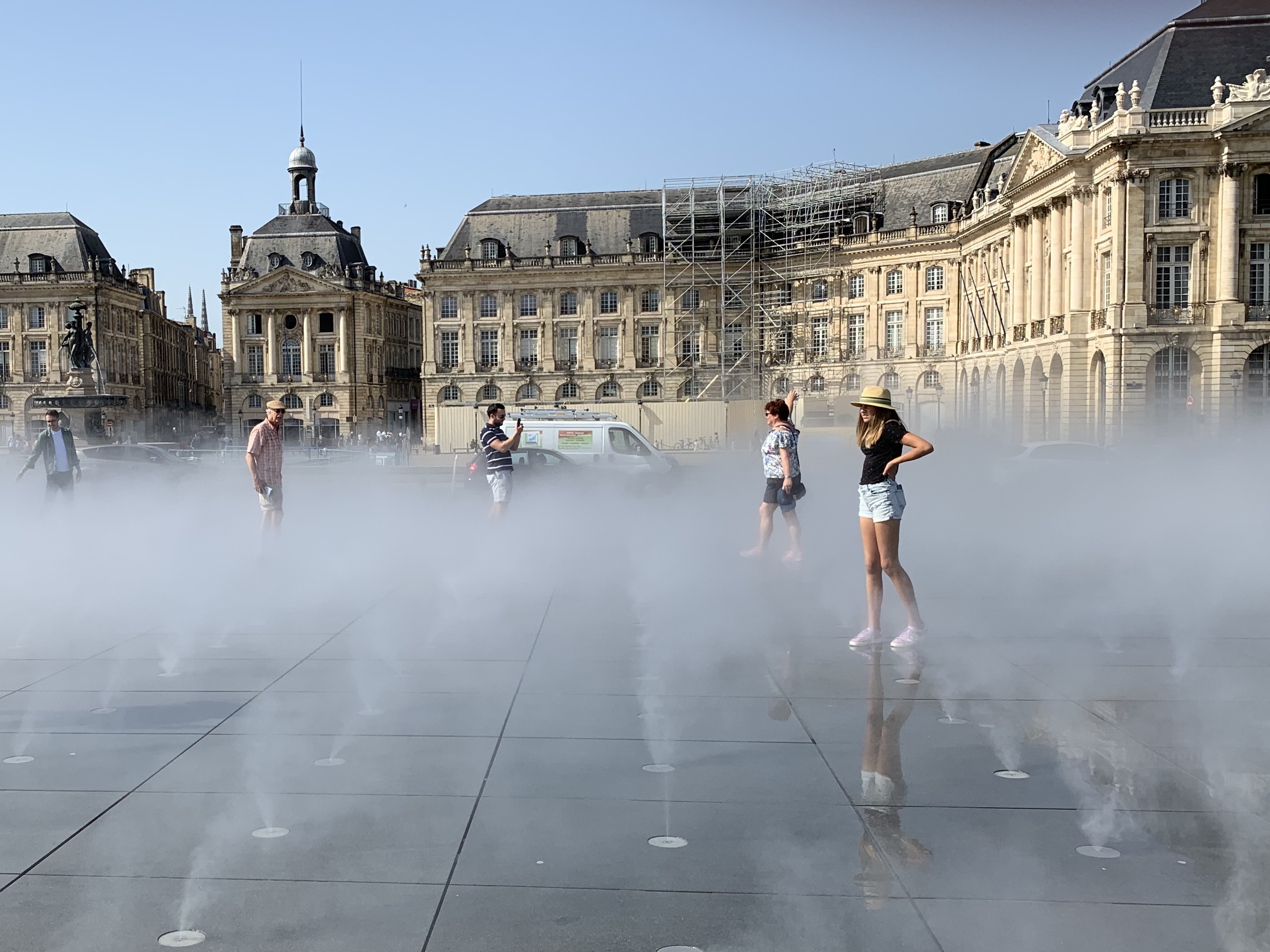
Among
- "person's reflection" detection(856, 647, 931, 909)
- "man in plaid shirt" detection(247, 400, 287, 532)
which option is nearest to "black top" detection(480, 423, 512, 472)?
"man in plaid shirt" detection(247, 400, 287, 532)

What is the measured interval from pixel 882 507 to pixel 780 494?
180 inches

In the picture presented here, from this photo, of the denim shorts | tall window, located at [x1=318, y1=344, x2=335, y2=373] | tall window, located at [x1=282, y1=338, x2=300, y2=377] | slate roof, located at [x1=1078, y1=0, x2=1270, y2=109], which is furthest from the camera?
tall window, located at [x1=282, y1=338, x2=300, y2=377]

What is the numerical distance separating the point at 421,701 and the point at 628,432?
18.3m

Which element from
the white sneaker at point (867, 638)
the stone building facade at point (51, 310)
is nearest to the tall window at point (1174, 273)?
the white sneaker at point (867, 638)

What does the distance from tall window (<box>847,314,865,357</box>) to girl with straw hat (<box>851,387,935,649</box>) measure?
6985 centimetres

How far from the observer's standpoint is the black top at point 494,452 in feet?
52.0

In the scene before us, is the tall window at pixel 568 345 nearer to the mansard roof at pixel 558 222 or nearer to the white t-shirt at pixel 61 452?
the mansard roof at pixel 558 222

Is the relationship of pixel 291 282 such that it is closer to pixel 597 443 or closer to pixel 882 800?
pixel 597 443

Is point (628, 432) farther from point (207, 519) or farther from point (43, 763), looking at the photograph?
point (43, 763)

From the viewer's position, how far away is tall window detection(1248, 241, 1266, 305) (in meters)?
51.3

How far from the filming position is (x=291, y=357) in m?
101

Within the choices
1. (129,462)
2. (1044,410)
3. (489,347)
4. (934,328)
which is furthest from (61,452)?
(489,347)

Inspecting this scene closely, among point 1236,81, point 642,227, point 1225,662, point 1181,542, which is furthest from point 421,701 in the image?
point 642,227

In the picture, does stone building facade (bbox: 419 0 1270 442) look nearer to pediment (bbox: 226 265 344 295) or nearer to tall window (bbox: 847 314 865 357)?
tall window (bbox: 847 314 865 357)
